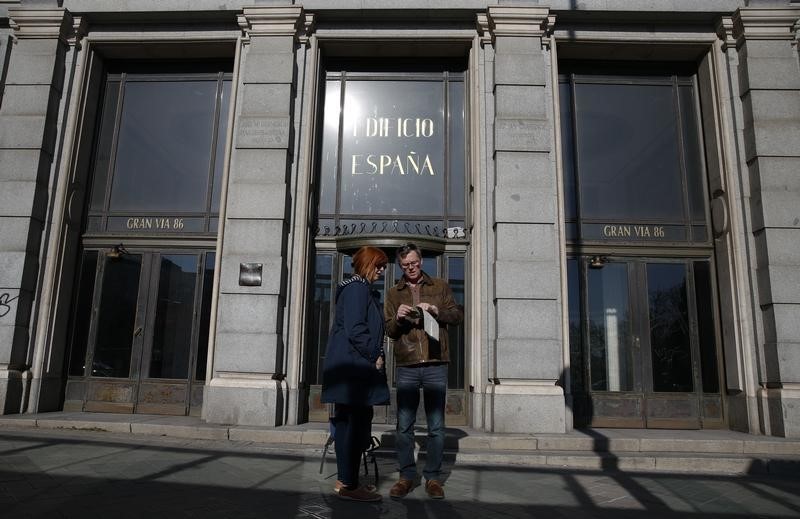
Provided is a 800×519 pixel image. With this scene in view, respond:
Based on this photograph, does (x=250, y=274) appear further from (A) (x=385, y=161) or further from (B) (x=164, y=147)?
(B) (x=164, y=147)

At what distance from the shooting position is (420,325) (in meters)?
4.59

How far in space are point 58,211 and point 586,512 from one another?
9400 mm

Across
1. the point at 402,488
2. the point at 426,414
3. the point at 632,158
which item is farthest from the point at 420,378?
the point at 632,158

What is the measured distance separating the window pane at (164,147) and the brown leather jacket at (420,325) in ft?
20.5

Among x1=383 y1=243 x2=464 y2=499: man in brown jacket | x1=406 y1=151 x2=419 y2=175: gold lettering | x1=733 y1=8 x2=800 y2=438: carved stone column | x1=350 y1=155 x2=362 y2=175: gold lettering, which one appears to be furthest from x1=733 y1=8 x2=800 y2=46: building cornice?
x1=383 y1=243 x2=464 y2=499: man in brown jacket

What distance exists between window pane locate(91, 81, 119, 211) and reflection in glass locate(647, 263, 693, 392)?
10106mm

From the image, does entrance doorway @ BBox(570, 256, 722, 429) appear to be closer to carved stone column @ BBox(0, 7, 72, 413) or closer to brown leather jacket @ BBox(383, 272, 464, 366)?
brown leather jacket @ BBox(383, 272, 464, 366)

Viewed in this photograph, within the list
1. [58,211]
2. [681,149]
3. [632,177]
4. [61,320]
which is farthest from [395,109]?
[61,320]

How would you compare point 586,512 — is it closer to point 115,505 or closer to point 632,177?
point 115,505

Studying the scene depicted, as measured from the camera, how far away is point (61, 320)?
30.2 feet

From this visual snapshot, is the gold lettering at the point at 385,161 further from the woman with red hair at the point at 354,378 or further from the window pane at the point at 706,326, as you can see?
the woman with red hair at the point at 354,378

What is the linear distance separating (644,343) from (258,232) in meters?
6.74

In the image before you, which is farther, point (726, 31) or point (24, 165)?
point (726, 31)

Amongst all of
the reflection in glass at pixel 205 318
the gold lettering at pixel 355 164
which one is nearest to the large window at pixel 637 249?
the gold lettering at pixel 355 164
